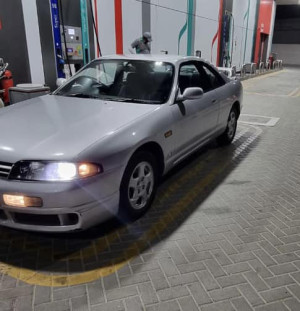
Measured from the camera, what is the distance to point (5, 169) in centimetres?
242

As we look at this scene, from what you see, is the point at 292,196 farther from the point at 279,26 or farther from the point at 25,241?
the point at 279,26

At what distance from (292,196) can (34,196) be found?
299cm

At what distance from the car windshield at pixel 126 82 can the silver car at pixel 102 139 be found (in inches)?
0.5

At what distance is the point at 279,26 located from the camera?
3866 centimetres

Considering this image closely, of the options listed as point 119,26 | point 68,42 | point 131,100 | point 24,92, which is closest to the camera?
point 131,100

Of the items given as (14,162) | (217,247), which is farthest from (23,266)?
(217,247)

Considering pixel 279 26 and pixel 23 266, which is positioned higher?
pixel 279 26

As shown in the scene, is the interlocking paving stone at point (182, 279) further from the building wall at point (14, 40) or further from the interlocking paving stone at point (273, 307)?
the building wall at point (14, 40)

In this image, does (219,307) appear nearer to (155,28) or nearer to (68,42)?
(68,42)

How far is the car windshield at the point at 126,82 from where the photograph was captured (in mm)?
3615

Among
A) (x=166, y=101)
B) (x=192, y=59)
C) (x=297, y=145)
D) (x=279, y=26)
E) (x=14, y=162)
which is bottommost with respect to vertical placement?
(x=297, y=145)

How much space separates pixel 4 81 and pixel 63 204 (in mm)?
4388

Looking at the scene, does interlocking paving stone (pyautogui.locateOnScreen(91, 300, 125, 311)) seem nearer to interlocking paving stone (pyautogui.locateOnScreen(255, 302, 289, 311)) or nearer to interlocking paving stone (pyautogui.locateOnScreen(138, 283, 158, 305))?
interlocking paving stone (pyautogui.locateOnScreen(138, 283, 158, 305))

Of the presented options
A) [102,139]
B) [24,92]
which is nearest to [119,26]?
[24,92]
